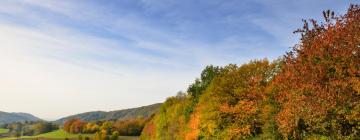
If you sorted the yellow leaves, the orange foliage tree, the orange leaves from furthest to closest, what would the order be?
the yellow leaves → the orange leaves → the orange foliage tree

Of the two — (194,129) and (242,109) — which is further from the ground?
(242,109)

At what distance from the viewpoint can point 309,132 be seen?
3647 centimetres

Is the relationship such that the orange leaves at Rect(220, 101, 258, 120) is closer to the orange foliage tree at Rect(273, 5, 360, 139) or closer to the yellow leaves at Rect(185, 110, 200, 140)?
the yellow leaves at Rect(185, 110, 200, 140)

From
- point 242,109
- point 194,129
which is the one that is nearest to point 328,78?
point 242,109

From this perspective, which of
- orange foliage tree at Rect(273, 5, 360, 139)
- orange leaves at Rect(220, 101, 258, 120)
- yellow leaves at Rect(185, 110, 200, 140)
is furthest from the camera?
yellow leaves at Rect(185, 110, 200, 140)

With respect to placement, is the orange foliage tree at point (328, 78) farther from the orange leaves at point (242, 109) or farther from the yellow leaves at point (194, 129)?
the yellow leaves at point (194, 129)

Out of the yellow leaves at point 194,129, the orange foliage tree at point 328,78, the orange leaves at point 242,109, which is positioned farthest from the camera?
the yellow leaves at point 194,129

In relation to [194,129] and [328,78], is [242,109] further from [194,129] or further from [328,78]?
[328,78]

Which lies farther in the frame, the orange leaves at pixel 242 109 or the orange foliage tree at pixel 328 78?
the orange leaves at pixel 242 109

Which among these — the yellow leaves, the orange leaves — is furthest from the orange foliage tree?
the yellow leaves

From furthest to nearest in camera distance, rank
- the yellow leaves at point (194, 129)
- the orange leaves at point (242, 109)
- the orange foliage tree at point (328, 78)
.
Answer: the yellow leaves at point (194, 129) < the orange leaves at point (242, 109) < the orange foliage tree at point (328, 78)

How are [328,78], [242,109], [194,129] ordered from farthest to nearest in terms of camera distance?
[194,129] → [242,109] → [328,78]

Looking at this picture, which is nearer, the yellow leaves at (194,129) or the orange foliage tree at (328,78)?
the orange foliage tree at (328,78)

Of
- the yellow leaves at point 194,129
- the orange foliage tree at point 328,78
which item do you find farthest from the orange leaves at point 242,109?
the orange foliage tree at point 328,78
